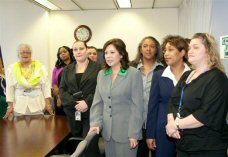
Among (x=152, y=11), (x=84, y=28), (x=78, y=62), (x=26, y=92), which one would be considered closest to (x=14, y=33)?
(x=84, y=28)

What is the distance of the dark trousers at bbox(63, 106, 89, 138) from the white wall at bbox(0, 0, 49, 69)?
4.32 m

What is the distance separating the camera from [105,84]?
234 cm

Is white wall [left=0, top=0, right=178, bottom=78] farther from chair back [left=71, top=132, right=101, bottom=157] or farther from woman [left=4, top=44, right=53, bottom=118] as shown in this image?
chair back [left=71, top=132, right=101, bottom=157]

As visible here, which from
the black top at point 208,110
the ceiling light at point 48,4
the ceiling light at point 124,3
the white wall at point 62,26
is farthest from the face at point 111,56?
the white wall at point 62,26

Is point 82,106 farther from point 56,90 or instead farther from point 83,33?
point 83,33

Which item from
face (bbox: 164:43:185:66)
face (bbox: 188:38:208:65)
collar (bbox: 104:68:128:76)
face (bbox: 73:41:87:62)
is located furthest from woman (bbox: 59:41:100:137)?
face (bbox: 188:38:208:65)

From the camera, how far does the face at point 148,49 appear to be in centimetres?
276

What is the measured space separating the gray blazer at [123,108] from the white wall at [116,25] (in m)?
4.79

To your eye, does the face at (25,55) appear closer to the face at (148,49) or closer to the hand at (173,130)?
the face at (148,49)

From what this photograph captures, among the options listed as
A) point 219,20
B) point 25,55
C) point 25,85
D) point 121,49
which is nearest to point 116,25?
point 25,55

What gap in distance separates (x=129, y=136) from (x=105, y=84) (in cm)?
48

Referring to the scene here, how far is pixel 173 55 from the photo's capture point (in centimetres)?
233

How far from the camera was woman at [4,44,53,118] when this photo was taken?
10.8ft

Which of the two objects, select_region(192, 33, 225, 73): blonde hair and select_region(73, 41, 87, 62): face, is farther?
select_region(73, 41, 87, 62): face
